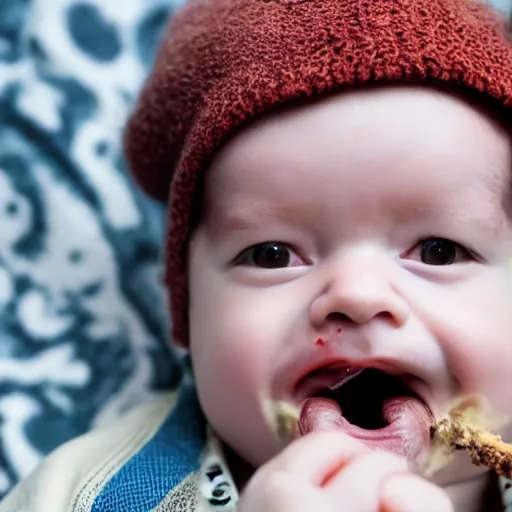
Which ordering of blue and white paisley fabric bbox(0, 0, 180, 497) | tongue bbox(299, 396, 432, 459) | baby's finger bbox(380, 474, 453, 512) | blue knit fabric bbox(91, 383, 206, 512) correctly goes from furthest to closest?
blue and white paisley fabric bbox(0, 0, 180, 497) < blue knit fabric bbox(91, 383, 206, 512) < tongue bbox(299, 396, 432, 459) < baby's finger bbox(380, 474, 453, 512)

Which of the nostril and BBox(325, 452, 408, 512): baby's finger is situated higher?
the nostril

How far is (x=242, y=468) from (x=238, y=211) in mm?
313

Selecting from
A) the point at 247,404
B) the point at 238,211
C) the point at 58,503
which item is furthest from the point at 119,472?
the point at 238,211

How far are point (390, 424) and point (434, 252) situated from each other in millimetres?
179

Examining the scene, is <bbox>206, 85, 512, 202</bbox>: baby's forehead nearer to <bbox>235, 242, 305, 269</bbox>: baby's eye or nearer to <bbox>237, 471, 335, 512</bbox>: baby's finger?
<bbox>235, 242, 305, 269</bbox>: baby's eye

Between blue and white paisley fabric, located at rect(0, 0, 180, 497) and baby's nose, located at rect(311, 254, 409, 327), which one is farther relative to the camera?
blue and white paisley fabric, located at rect(0, 0, 180, 497)

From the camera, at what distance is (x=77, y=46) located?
134cm

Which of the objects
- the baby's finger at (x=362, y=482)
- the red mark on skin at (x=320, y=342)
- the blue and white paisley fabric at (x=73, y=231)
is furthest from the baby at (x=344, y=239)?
the blue and white paisley fabric at (x=73, y=231)

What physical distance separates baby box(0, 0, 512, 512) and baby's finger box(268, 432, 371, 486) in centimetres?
7

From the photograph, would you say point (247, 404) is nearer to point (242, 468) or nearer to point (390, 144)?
point (242, 468)

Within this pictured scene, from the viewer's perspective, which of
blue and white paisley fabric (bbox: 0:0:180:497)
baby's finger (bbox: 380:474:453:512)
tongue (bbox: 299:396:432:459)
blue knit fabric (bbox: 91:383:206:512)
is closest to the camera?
baby's finger (bbox: 380:474:453:512)

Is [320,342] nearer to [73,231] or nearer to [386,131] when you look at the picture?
[386,131]

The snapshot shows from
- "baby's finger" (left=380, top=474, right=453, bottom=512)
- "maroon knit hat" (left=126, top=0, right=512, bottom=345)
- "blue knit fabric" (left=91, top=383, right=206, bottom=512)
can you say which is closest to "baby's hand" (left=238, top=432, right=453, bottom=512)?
"baby's finger" (left=380, top=474, right=453, bottom=512)

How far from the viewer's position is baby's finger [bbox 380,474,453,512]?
0.61m
